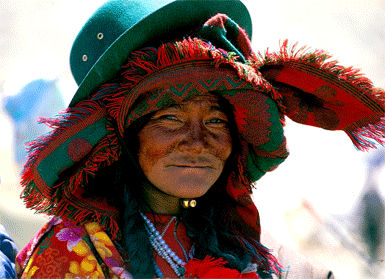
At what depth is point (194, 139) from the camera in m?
1.92

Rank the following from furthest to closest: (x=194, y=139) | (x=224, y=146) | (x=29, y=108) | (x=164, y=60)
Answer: (x=29, y=108) < (x=224, y=146) < (x=194, y=139) < (x=164, y=60)

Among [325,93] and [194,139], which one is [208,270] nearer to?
[194,139]

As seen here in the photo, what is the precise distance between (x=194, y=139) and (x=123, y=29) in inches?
21.6

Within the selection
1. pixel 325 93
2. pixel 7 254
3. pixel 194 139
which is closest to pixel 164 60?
pixel 194 139

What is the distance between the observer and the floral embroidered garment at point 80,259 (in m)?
1.80

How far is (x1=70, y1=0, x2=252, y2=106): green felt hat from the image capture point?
5.91ft

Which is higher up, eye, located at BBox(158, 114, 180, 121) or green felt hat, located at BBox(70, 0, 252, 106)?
green felt hat, located at BBox(70, 0, 252, 106)

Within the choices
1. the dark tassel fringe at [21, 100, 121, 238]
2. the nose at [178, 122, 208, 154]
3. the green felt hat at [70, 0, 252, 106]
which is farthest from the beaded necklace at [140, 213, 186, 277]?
the green felt hat at [70, 0, 252, 106]

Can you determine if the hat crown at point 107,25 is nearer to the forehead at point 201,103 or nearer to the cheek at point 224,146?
the forehead at point 201,103

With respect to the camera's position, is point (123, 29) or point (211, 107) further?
point (211, 107)

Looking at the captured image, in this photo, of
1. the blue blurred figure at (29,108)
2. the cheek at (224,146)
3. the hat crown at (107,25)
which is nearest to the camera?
the hat crown at (107,25)

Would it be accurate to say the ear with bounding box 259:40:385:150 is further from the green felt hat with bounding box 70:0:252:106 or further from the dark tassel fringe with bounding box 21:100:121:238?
the dark tassel fringe with bounding box 21:100:121:238

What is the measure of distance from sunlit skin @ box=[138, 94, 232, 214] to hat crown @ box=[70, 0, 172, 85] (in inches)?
14.7

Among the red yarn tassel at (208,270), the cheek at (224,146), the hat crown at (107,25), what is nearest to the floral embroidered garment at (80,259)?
the red yarn tassel at (208,270)
